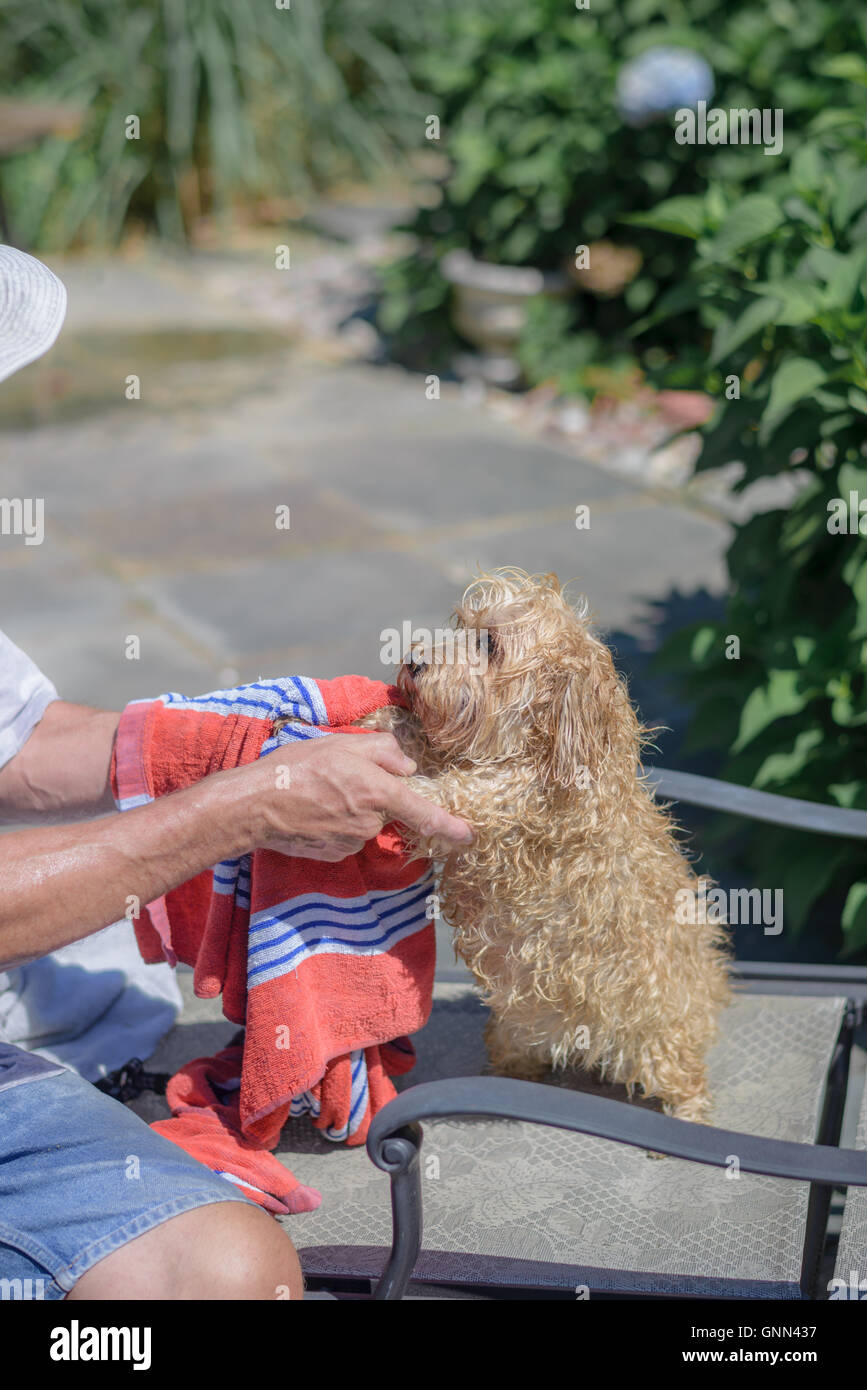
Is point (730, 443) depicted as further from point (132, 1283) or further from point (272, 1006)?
point (132, 1283)

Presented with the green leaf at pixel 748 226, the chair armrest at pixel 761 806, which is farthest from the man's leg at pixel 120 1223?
the green leaf at pixel 748 226

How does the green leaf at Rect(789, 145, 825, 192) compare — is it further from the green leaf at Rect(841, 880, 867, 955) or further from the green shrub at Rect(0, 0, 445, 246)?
the green shrub at Rect(0, 0, 445, 246)

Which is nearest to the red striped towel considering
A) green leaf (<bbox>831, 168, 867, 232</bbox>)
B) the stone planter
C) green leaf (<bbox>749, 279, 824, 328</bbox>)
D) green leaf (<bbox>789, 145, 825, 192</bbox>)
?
green leaf (<bbox>749, 279, 824, 328</bbox>)

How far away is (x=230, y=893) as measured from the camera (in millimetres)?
2174

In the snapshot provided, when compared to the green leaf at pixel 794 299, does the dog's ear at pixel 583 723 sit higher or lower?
lower

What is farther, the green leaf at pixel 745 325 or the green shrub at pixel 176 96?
the green shrub at pixel 176 96

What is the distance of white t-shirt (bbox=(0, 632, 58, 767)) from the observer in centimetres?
236

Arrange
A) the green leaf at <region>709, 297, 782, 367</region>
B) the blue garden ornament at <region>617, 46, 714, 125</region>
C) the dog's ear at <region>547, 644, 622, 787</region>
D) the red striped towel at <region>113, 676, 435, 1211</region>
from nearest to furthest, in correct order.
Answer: the dog's ear at <region>547, 644, 622, 787</region> → the red striped towel at <region>113, 676, 435, 1211</region> → the green leaf at <region>709, 297, 782, 367</region> → the blue garden ornament at <region>617, 46, 714, 125</region>

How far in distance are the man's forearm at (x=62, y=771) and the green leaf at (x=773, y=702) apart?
1.68m

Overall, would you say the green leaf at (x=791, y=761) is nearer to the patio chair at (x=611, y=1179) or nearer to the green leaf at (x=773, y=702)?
the green leaf at (x=773, y=702)

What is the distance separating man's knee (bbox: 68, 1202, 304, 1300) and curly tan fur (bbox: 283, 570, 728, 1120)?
0.66 metres

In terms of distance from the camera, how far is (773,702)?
331 cm

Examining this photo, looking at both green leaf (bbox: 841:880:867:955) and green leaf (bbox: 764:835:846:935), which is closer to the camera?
green leaf (bbox: 841:880:867:955)

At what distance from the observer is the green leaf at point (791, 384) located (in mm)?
3035
